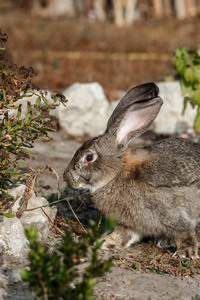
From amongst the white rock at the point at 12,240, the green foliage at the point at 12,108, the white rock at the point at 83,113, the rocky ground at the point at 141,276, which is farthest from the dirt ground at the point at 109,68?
the green foliage at the point at 12,108

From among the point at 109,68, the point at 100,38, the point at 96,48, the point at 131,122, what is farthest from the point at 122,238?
the point at 100,38

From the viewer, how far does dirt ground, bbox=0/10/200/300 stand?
12.0ft

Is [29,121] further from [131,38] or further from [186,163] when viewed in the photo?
[131,38]

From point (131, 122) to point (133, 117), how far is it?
1.9 inches

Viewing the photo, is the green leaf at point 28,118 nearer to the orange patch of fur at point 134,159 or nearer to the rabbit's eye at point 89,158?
the rabbit's eye at point 89,158

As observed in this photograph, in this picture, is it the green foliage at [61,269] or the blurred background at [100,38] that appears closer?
the green foliage at [61,269]

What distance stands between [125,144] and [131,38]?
31.1ft

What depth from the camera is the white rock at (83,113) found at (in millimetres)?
7555

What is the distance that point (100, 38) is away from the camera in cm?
1338

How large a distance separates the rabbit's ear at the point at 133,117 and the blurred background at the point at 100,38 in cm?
404

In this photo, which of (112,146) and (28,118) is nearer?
(28,118)

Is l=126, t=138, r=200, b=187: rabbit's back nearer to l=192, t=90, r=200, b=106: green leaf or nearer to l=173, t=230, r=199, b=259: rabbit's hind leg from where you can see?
l=173, t=230, r=199, b=259: rabbit's hind leg

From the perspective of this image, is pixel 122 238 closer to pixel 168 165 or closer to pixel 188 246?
pixel 188 246

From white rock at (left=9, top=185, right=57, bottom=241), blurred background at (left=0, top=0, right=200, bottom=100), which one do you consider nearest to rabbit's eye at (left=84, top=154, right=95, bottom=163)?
white rock at (left=9, top=185, right=57, bottom=241)
